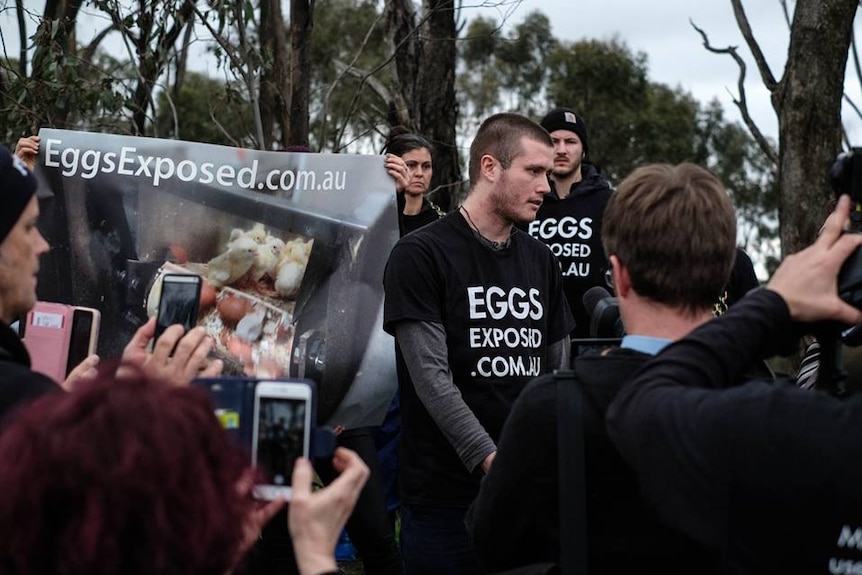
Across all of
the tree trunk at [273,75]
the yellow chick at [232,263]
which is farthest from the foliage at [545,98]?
the yellow chick at [232,263]

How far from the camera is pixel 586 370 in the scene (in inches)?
90.6

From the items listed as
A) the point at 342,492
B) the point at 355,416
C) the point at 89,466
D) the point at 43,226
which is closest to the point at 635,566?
the point at 342,492

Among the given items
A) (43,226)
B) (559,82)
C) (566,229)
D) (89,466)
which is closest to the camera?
(89,466)

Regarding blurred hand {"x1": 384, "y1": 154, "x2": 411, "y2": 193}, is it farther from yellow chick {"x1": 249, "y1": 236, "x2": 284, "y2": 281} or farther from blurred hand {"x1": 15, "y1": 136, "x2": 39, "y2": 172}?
blurred hand {"x1": 15, "y1": 136, "x2": 39, "y2": 172}

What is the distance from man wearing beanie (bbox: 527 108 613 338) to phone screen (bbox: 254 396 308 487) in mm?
3666

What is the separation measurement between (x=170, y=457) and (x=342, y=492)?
1.38 feet

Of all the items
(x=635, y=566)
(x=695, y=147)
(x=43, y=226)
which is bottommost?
(x=635, y=566)

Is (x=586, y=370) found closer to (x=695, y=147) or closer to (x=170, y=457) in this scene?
(x=170, y=457)

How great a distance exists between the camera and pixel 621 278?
94.0 inches

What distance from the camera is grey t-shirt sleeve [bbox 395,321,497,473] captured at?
13.3 feet

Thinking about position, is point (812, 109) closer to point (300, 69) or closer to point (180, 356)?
point (300, 69)

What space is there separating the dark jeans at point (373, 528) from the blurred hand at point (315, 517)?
3107 mm

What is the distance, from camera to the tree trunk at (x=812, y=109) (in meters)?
8.40

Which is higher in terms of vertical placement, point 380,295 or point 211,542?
point 380,295
